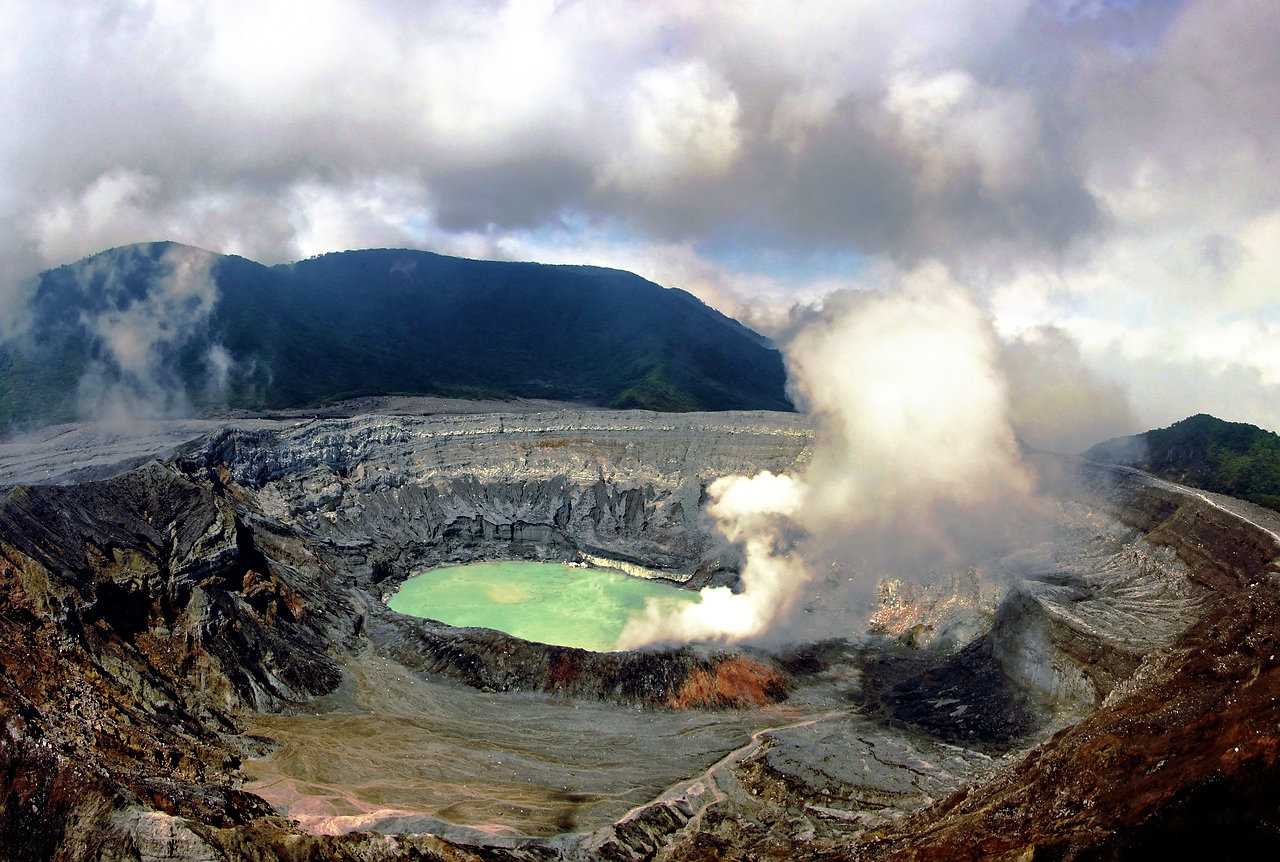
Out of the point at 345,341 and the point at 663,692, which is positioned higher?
the point at 345,341

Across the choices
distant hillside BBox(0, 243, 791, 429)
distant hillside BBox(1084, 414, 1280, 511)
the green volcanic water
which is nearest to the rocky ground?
the green volcanic water

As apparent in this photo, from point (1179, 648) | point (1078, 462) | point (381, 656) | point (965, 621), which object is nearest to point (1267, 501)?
point (1078, 462)

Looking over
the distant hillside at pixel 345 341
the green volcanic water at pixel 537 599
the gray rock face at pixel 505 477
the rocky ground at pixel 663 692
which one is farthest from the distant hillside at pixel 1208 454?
the distant hillside at pixel 345 341

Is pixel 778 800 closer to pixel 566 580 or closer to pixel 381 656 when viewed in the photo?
pixel 381 656

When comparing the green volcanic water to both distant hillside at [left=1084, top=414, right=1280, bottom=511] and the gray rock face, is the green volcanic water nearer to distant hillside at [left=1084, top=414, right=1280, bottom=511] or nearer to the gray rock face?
the gray rock face

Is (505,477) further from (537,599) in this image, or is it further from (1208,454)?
(1208,454)

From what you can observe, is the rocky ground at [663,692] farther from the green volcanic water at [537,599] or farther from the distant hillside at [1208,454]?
the distant hillside at [1208,454]

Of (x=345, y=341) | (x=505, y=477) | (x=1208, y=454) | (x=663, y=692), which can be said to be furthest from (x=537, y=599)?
(x=345, y=341)
